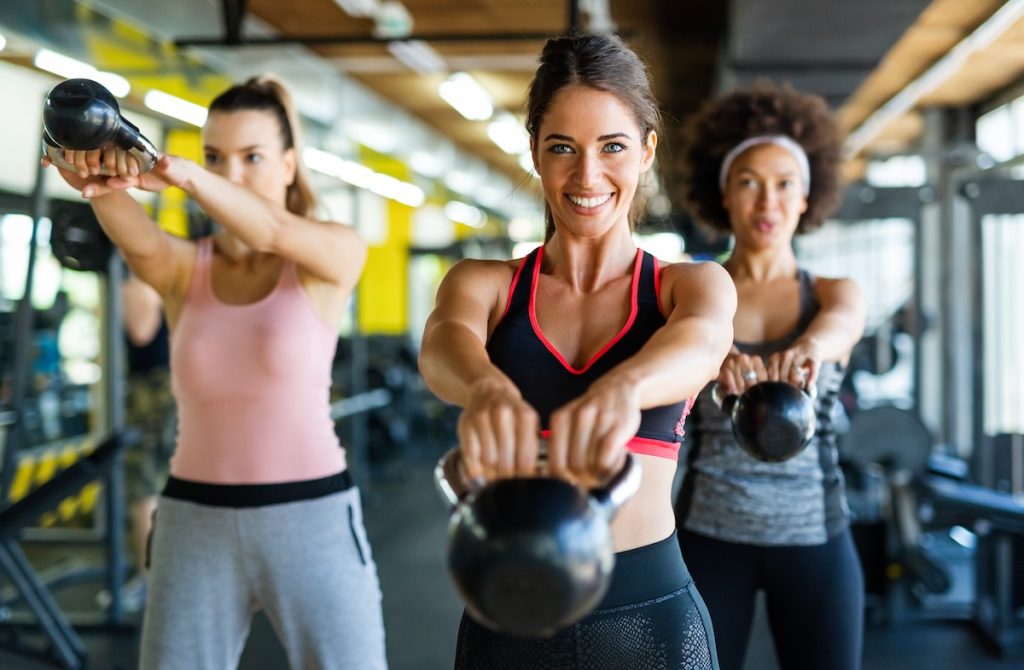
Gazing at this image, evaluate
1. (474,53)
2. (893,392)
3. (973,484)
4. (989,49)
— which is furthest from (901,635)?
(893,392)

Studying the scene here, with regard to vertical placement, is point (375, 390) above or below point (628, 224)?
below

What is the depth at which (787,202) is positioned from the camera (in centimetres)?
192

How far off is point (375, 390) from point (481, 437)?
641cm

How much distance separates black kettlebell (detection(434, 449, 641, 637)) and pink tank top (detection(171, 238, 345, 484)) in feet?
3.07

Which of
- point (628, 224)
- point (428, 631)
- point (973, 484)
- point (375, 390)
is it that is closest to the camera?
point (628, 224)

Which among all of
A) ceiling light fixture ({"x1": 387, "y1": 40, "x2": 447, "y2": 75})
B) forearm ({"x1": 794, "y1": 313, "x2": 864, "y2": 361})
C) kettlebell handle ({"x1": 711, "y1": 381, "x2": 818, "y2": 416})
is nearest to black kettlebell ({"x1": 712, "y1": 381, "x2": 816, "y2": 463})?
kettlebell handle ({"x1": 711, "y1": 381, "x2": 818, "y2": 416})

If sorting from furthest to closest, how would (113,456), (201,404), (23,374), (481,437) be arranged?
(23,374) < (113,456) < (201,404) < (481,437)

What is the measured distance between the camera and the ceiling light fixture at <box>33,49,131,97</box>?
3.77 m

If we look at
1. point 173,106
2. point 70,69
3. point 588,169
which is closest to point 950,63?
point 173,106

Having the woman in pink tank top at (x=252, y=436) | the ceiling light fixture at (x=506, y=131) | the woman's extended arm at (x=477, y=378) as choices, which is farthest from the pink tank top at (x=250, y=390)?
A: the ceiling light fixture at (x=506, y=131)

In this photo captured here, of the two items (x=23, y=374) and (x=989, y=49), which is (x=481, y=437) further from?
(x=989, y=49)

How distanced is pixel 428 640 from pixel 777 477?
230 centimetres

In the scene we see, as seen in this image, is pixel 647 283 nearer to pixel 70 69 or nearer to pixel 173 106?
pixel 70 69

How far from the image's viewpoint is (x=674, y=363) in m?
0.99
